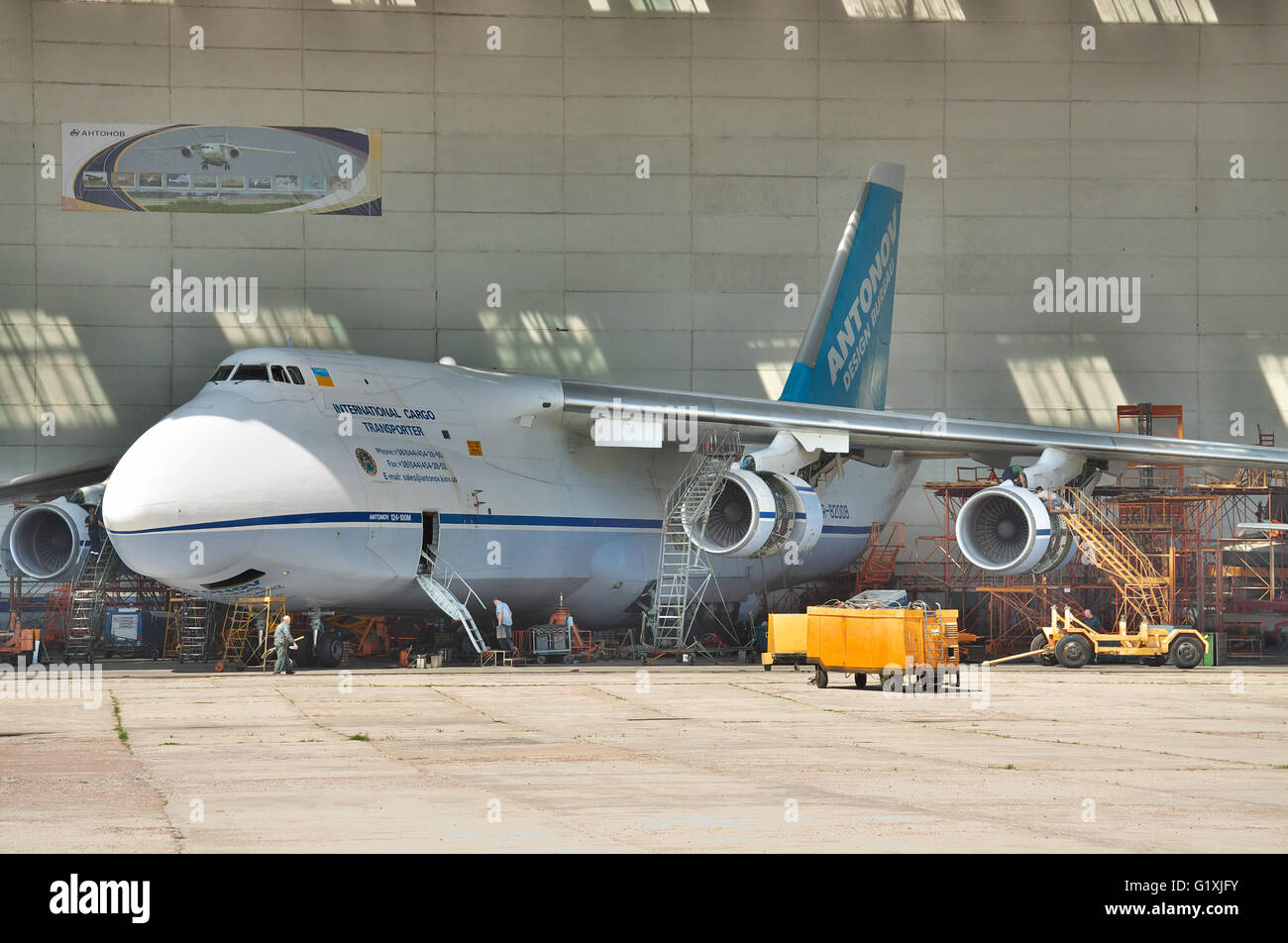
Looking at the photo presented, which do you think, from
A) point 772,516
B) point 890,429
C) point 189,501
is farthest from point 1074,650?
point 189,501

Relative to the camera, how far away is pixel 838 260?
28.3 meters

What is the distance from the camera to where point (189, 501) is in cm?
1939

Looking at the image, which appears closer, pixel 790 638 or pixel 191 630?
pixel 790 638

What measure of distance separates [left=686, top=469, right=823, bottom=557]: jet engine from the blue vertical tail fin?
385cm

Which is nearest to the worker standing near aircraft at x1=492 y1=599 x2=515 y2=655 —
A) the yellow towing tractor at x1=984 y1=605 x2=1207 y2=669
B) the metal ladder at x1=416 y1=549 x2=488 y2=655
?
the metal ladder at x1=416 y1=549 x2=488 y2=655

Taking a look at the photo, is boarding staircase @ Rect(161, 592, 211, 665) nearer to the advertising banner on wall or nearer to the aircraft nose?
the aircraft nose

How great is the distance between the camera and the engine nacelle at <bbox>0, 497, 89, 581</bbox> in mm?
24203

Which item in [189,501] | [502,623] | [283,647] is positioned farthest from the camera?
[502,623]

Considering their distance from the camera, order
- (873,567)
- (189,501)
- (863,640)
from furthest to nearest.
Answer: (873,567) < (189,501) < (863,640)

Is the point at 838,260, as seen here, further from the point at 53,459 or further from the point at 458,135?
the point at 53,459

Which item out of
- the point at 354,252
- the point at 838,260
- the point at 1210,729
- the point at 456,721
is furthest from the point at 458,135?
the point at 1210,729

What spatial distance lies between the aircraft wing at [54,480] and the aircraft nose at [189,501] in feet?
22.7

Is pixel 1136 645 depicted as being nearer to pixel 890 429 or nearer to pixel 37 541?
pixel 890 429

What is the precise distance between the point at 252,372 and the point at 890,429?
937cm
